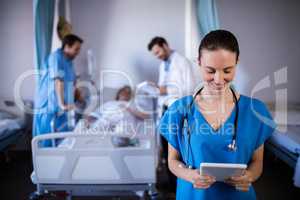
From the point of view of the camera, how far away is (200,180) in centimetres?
72

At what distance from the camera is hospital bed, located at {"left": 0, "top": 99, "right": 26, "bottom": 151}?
6.50 feet

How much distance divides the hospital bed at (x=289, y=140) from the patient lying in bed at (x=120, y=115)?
1.03 m

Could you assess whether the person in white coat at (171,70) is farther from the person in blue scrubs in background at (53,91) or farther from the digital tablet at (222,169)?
the digital tablet at (222,169)

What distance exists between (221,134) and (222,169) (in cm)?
10

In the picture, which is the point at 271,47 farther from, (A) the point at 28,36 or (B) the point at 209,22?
(A) the point at 28,36

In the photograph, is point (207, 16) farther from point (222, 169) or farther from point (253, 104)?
point (222, 169)

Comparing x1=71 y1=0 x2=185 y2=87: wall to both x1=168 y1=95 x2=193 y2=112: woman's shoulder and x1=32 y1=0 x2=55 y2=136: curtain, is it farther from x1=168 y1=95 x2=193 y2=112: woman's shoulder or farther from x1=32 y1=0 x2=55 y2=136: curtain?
x1=168 y1=95 x2=193 y2=112: woman's shoulder

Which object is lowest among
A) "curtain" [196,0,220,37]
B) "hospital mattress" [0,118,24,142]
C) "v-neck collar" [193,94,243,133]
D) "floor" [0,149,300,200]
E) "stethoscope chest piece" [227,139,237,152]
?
"floor" [0,149,300,200]

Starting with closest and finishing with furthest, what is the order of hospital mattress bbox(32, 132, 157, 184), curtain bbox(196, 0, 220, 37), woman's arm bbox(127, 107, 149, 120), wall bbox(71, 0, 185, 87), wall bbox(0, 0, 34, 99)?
1. hospital mattress bbox(32, 132, 157, 184)
2. curtain bbox(196, 0, 220, 37)
3. wall bbox(0, 0, 34, 99)
4. wall bbox(71, 0, 185, 87)
5. woman's arm bbox(127, 107, 149, 120)

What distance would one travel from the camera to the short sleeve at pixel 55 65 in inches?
77.1

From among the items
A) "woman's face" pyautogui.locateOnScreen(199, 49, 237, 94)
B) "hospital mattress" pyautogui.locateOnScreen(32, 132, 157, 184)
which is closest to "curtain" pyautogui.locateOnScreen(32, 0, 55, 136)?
"hospital mattress" pyautogui.locateOnScreen(32, 132, 157, 184)

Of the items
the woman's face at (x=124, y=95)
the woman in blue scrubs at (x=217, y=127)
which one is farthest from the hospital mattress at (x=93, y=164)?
the woman's face at (x=124, y=95)

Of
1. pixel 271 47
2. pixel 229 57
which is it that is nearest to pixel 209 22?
pixel 271 47

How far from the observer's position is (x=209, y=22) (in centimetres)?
155
